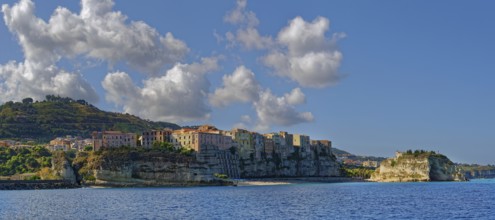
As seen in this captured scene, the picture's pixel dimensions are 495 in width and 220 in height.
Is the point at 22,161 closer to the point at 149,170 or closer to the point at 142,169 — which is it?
the point at 142,169

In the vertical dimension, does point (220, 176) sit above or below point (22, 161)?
below

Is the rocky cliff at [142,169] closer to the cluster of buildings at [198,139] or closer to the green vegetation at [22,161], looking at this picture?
the cluster of buildings at [198,139]

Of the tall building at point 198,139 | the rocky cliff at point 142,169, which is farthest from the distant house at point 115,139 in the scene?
the rocky cliff at point 142,169

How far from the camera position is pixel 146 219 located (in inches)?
2044

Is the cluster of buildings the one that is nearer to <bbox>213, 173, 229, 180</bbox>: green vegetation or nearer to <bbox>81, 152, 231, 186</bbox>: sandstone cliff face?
<bbox>213, 173, 229, 180</bbox>: green vegetation

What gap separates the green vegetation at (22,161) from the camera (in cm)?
15312

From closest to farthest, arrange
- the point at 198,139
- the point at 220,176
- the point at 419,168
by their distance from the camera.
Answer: the point at 220,176 → the point at 198,139 → the point at 419,168

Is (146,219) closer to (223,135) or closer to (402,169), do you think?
(223,135)

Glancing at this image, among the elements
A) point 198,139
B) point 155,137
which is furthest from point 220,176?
point 155,137

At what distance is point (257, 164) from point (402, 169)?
157 feet

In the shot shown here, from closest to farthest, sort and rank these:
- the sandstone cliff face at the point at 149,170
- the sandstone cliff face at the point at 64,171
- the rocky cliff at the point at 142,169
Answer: the sandstone cliff face at the point at 64,171, the rocky cliff at the point at 142,169, the sandstone cliff face at the point at 149,170

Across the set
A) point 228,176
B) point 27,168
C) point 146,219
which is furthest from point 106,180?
point 146,219

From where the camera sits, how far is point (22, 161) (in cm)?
15888

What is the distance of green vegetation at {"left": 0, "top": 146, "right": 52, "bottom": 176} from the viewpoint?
15312cm
